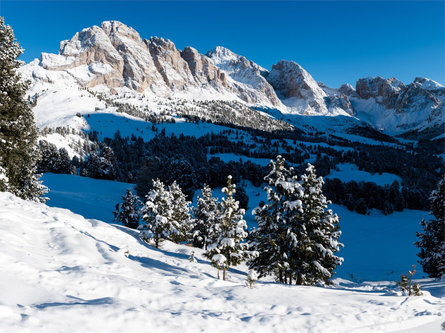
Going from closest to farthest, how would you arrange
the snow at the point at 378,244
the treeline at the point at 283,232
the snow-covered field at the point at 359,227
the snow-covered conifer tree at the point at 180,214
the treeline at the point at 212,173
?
the treeline at the point at 283,232, the snow-covered conifer tree at the point at 180,214, the snow at the point at 378,244, the snow-covered field at the point at 359,227, the treeline at the point at 212,173

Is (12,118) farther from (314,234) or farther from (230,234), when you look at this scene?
(314,234)

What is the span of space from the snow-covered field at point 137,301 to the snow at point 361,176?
9603 centimetres

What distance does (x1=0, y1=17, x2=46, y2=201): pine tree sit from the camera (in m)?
17.0

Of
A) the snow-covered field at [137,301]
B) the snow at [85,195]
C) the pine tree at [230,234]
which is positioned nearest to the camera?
the snow-covered field at [137,301]

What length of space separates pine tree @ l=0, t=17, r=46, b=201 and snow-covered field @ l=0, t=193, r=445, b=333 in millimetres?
7279

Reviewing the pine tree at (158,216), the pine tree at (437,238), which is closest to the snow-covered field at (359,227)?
the pine tree at (437,238)

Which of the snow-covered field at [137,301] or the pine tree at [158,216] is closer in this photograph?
the snow-covered field at [137,301]

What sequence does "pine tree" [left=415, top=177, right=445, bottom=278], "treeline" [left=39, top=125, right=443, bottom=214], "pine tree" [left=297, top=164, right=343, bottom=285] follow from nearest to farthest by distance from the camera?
"pine tree" [left=297, top=164, right=343, bottom=285] → "pine tree" [left=415, top=177, right=445, bottom=278] → "treeline" [left=39, top=125, right=443, bottom=214]

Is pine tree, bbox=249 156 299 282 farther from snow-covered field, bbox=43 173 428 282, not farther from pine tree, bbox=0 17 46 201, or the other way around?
snow-covered field, bbox=43 173 428 282

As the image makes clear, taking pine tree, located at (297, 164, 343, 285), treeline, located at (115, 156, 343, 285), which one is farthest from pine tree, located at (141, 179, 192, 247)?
pine tree, located at (297, 164, 343, 285)

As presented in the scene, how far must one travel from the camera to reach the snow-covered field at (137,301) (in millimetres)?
6246

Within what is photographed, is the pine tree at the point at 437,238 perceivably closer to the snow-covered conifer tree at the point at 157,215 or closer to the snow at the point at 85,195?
the snow-covered conifer tree at the point at 157,215

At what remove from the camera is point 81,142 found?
14962 centimetres

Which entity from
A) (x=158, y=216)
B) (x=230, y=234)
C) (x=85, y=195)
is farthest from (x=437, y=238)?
(x=85, y=195)
